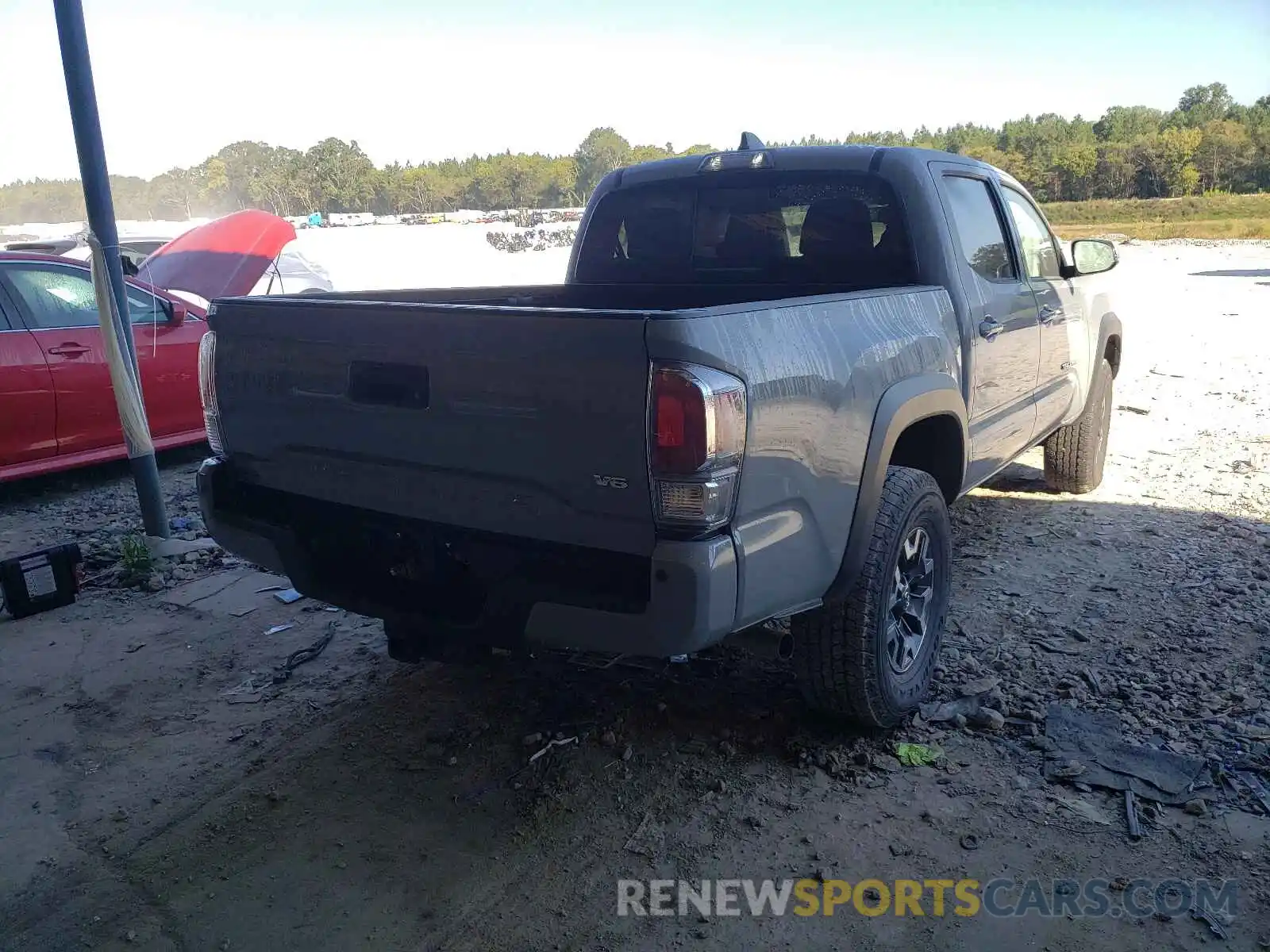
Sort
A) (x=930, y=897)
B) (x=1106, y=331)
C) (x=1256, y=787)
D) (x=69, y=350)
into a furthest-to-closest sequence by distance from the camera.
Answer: (x=69, y=350) → (x=1106, y=331) → (x=1256, y=787) → (x=930, y=897)

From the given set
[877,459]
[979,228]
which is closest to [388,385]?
[877,459]

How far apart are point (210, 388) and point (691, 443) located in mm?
1798

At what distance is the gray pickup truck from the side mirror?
1.21m

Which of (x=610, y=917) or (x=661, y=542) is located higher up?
(x=661, y=542)

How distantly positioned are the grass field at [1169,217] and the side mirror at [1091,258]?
4209 centimetres

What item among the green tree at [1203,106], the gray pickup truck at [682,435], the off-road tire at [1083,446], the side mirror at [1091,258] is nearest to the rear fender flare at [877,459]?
the gray pickup truck at [682,435]

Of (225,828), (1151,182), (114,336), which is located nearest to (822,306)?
(225,828)

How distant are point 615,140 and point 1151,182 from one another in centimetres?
4350

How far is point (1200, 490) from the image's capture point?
590cm

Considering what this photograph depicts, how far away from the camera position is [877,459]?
113 inches

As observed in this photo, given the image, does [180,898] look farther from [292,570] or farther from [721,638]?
[721,638]

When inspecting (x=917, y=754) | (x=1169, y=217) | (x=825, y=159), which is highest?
(x=825, y=159)

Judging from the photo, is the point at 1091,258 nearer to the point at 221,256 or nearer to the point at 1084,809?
the point at 1084,809

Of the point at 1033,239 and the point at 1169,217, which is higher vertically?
the point at 1033,239
